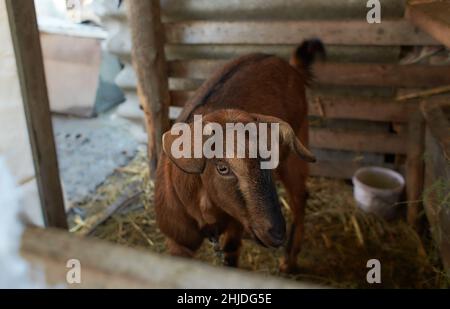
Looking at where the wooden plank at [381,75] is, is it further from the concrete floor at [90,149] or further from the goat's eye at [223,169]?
the goat's eye at [223,169]

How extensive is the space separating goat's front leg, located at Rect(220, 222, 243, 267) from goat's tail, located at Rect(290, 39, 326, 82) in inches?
47.3

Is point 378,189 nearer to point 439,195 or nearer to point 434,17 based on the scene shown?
point 439,195

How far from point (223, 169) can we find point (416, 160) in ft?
6.50

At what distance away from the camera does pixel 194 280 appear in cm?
139

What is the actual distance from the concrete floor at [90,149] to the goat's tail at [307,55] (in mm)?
2101

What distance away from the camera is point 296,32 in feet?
11.2

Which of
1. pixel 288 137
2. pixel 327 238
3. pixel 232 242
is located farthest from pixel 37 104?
pixel 327 238

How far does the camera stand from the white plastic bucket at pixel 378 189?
3459 millimetres

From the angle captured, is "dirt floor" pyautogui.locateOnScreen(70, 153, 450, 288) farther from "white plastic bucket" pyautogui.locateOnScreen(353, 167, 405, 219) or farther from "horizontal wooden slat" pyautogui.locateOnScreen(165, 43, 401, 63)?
"horizontal wooden slat" pyautogui.locateOnScreen(165, 43, 401, 63)

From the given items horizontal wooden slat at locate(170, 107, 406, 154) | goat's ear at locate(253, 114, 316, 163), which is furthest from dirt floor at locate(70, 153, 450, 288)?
goat's ear at locate(253, 114, 316, 163)

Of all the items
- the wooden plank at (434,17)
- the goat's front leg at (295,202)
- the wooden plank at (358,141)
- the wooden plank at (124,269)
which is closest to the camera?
the wooden plank at (124,269)

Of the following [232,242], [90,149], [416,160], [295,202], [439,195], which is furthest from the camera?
[90,149]

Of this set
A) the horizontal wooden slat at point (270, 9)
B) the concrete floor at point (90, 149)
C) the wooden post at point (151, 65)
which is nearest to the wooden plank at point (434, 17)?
the horizontal wooden slat at point (270, 9)

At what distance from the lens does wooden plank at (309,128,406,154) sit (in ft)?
12.2
